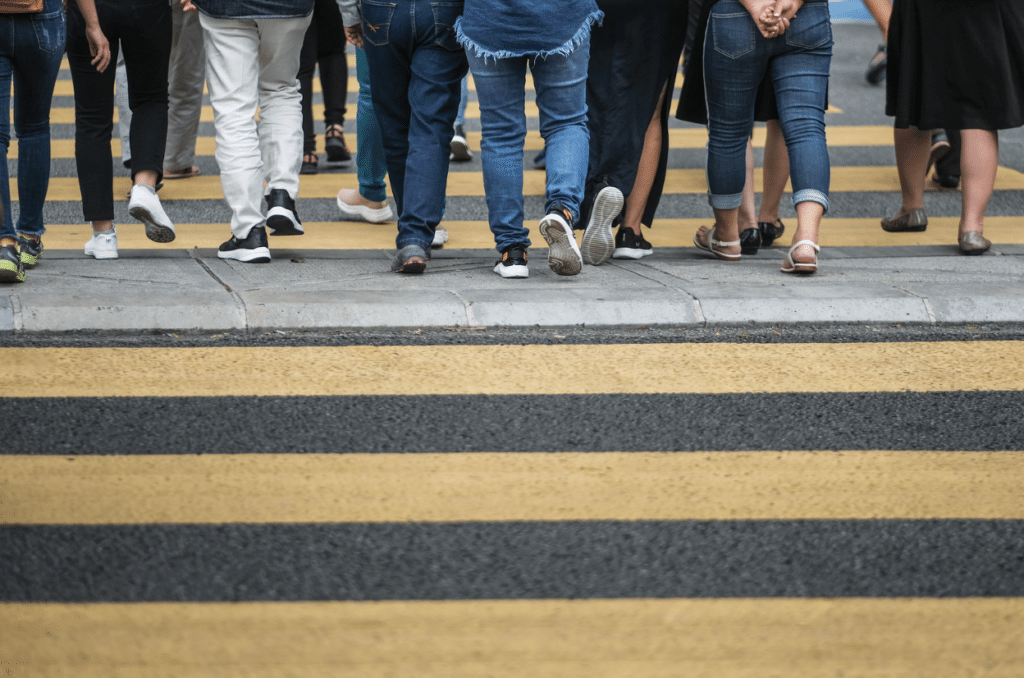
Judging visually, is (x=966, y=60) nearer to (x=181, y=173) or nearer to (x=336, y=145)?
(x=336, y=145)

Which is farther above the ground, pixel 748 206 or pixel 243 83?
pixel 243 83

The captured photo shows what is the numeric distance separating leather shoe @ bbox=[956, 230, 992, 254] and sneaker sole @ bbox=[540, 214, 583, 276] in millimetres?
2000

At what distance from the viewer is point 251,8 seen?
4.92 metres

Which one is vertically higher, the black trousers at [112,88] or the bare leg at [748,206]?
the black trousers at [112,88]

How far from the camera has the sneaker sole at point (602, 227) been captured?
4859 millimetres

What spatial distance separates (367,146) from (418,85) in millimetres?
1182

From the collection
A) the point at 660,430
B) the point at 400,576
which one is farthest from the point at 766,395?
the point at 400,576

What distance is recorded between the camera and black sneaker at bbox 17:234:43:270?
15.9 ft

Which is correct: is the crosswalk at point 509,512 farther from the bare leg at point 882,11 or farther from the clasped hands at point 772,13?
the bare leg at point 882,11

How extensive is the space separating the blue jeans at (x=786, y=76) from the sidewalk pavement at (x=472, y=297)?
1.66 feet

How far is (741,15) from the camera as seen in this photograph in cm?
492

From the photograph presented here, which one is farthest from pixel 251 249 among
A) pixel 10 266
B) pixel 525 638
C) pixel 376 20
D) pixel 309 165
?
pixel 525 638

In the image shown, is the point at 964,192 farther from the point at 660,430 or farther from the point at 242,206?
the point at 242,206

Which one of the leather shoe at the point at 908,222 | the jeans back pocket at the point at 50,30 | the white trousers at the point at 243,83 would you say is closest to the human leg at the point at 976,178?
the leather shoe at the point at 908,222
